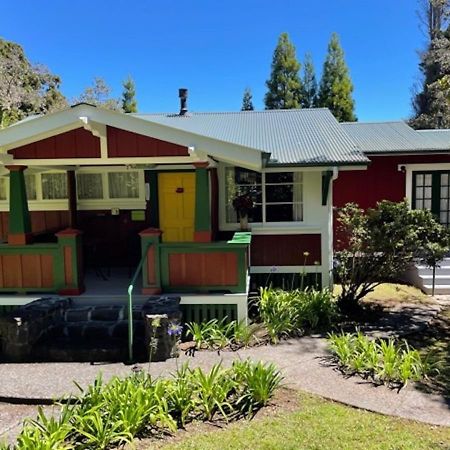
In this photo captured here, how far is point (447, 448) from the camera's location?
3869 millimetres

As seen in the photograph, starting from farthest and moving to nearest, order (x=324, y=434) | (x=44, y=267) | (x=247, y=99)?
(x=247, y=99) → (x=44, y=267) → (x=324, y=434)

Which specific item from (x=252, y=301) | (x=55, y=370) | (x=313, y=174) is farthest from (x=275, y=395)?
(x=313, y=174)

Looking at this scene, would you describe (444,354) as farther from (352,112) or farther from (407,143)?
(352,112)

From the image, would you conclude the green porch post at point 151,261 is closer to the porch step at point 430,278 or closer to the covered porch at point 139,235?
the covered porch at point 139,235

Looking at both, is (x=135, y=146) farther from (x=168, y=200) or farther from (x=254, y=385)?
(x=254, y=385)

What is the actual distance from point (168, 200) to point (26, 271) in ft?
10.3

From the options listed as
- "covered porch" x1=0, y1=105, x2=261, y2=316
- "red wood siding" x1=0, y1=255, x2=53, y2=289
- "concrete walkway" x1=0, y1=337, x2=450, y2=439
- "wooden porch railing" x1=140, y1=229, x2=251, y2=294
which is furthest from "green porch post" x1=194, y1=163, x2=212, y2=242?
"red wood siding" x1=0, y1=255, x2=53, y2=289

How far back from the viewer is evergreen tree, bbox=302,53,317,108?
34.9 m

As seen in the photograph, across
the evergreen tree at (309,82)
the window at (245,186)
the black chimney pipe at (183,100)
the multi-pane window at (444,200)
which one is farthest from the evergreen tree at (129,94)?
the window at (245,186)

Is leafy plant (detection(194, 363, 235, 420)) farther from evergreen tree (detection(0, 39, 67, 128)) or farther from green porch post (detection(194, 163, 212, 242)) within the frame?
evergreen tree (detection(0, 39, 67, 128))

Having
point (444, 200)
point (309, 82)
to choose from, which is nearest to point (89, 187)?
point (444, 200)

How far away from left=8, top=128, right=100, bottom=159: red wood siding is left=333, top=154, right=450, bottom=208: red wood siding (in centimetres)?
758

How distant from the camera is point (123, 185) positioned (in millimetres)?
9586

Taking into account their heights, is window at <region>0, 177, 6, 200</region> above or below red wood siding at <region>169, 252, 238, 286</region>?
above
